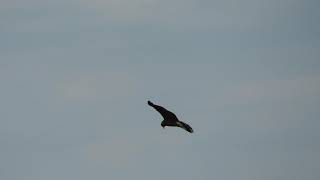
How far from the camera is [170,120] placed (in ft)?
89.4

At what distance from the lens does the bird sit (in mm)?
25734

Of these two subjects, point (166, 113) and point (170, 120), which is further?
point (170, 120)

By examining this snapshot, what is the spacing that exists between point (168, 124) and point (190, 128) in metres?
2.26

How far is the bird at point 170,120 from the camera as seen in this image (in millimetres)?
25734

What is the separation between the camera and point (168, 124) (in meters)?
27.5

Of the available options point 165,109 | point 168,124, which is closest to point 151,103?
point 165,109

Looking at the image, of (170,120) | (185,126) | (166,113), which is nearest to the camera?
(185,126)

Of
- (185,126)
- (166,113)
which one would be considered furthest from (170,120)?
(185,126)

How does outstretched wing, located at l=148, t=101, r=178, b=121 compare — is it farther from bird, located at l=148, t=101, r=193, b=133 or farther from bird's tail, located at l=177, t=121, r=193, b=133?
bird's tail, located at l=177, t=121, r=193, b=133

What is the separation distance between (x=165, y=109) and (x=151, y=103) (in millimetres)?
1756

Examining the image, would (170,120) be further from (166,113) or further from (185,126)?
(185,126)

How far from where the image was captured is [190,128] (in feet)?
84.0

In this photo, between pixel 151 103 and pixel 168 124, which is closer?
pixel 151 103

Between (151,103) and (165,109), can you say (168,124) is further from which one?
(151,103)
